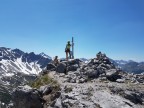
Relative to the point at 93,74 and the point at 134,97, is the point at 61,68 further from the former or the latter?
the point at 134,97

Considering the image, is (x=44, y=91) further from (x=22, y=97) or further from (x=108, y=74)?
(x=108, y=74)

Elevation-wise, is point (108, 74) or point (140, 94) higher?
point (108, 74)

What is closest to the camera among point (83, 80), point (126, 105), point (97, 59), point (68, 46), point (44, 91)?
point (126, 105)

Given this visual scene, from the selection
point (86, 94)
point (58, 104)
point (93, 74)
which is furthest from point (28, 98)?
point (93, 74)

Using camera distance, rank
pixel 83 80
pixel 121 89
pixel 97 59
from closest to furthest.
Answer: pixel 121 89, pixel 83 80, pixel 97 59

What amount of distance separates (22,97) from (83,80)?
931cm

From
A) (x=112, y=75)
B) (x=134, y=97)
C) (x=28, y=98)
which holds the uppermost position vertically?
(x=112, y=75)

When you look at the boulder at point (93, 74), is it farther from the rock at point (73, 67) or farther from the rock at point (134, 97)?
the rock at point (134, 97)

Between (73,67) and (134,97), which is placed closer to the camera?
(134,97)

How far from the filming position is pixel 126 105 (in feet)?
86.5

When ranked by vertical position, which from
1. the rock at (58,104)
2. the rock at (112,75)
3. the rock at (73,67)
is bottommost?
the rock at (58,104)

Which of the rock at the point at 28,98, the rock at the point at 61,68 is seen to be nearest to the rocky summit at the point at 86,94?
the rock at the point at 28,98

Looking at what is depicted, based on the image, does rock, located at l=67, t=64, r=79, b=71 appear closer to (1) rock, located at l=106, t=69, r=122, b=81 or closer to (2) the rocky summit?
(2) the rocky summit

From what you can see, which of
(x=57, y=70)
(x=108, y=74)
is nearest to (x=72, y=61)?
(x=57, y=70)
